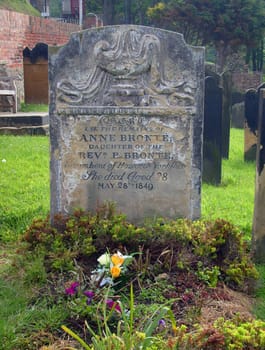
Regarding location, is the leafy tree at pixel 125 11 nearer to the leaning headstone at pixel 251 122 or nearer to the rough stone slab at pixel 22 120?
the rough stone slab at pixel 22 120

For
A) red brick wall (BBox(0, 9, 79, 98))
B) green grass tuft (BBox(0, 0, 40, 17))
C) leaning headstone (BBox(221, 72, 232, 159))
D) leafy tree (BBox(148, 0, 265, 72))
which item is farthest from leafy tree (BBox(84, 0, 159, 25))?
leaning headstone (BBox(221, 72, 232, 159))

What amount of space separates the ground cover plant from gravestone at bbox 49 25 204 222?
315 millimetres

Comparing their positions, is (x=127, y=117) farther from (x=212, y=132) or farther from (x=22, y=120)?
(x=22, y=120)

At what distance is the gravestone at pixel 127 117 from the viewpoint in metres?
4.67

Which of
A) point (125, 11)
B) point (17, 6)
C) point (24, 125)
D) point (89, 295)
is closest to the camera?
point (89, 295)

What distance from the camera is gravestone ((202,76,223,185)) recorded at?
25.0 feet

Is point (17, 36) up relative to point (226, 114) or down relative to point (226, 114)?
up

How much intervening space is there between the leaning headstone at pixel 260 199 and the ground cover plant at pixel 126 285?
0.13 metres

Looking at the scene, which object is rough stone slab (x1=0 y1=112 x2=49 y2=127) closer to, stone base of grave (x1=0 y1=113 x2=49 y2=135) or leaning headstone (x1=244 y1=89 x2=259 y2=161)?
stone base of grave (x1=0 y1=113 x2=49 y2=135)

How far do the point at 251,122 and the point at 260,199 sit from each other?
4.61 m

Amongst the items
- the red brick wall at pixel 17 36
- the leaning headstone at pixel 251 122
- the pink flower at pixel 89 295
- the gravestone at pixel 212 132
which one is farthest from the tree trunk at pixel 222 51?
the pink flower at pixel 89 295

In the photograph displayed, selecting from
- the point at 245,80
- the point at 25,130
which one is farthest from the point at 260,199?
the point at 245,80

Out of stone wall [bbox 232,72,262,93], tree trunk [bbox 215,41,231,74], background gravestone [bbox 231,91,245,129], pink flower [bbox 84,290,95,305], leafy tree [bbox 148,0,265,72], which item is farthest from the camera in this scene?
tree trunk [bbox 215,41,231,74]

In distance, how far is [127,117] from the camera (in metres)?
4.73
